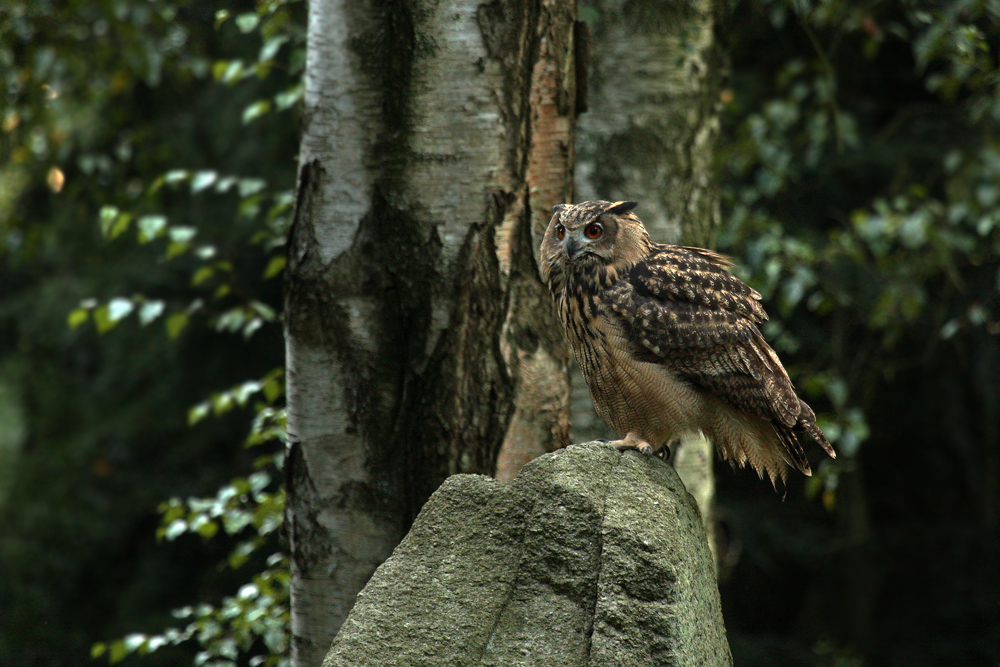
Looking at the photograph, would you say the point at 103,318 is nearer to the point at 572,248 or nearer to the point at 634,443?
the point at 572,248

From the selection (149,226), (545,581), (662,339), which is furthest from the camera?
(149,226)

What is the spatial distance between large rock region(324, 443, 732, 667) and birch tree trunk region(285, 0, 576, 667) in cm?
45

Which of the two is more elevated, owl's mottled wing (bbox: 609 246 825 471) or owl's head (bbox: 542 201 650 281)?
owl's head (bbox: 542 201 650 281)

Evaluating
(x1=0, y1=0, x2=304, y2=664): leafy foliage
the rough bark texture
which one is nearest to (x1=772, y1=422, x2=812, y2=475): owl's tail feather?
the rough bark texture

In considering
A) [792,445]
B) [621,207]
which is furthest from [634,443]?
[621,207]

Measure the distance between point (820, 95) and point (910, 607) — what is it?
3.81 metres

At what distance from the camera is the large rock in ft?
5.32

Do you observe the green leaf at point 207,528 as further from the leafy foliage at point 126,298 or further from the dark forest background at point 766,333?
the leafy foliage at point 126,298

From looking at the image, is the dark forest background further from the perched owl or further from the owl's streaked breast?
the owl's streaked breast

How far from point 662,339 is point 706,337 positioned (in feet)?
0.36

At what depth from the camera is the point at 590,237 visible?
7.93 ft

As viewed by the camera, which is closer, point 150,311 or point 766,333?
point 150,311

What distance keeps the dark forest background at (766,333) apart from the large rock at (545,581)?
2.33 metres

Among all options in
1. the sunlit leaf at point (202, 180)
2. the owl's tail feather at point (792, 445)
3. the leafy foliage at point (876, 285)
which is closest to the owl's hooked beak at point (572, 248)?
the owl's tail feather at point (792, 445)
